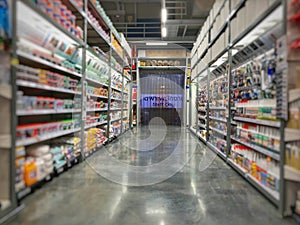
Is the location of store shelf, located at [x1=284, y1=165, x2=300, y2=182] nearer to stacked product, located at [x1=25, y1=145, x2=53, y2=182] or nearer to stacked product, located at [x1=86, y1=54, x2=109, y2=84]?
stacked product, located at [x1=25, y1=145, x2=53, y2=182]

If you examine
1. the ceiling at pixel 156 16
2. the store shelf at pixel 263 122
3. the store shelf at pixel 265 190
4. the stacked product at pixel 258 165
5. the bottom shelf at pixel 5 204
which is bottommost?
the store shelf at pixel 265 190

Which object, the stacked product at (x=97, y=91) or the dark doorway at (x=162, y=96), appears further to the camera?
the dark doorway at (x=162, y=96)

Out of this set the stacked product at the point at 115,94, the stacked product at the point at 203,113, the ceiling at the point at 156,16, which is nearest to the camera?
the stacked product at the point at 115,94

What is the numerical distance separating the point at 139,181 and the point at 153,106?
35.2 ft

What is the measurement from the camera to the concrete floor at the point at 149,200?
2.17 metres

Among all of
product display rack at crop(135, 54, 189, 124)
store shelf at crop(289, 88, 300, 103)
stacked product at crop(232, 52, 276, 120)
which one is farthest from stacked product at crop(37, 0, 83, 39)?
product display rack at crop(135, 54, 189, 124)

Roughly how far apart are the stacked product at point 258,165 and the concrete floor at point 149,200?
0.18 meters

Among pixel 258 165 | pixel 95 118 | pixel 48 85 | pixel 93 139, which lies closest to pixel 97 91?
pixel 95 118

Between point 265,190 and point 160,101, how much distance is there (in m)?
11.4

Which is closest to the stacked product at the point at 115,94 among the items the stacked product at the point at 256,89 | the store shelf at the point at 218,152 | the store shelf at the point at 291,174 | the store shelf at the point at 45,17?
the store shelf at the point at 218,152

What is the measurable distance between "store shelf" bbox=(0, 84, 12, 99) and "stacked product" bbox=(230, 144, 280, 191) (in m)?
2.85

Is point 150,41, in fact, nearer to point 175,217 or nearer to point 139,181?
point 139,181

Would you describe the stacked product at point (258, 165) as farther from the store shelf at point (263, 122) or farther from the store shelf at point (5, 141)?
the store shelf at point (5, 141)

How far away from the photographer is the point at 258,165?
318 centimetres
